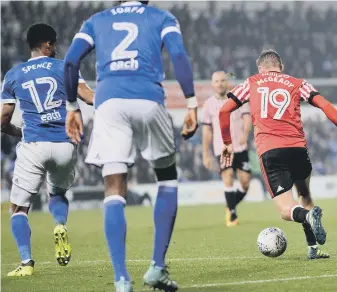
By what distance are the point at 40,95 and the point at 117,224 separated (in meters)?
2.76

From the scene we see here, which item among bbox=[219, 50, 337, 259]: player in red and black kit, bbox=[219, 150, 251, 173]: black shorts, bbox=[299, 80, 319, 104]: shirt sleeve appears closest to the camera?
bbox=[299, 80, 319, 104]: shirt sleeve

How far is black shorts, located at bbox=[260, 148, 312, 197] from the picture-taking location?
7930mm

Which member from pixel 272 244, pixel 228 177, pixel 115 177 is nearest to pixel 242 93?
pixel 272 244

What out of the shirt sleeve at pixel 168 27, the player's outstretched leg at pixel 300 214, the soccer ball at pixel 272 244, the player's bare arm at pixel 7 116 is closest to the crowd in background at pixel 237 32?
the player's bare arm at pixel 7 116

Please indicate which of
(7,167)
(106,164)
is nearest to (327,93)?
(7,167)

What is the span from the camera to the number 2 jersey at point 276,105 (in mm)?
7941

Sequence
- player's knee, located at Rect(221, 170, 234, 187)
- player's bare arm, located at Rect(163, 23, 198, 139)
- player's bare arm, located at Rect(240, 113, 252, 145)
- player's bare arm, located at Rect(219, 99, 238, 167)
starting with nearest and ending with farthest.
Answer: player's bare arm, located at Rect(163, 23, 198, 139) < player's bare arm, located at Rect(219, 99, 238, 167) < player's bare arm, located at Rect(240, 113, 252, 145) < player's knee, located at Rect(221, 170, 234, 187)

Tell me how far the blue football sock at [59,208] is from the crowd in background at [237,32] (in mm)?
20825

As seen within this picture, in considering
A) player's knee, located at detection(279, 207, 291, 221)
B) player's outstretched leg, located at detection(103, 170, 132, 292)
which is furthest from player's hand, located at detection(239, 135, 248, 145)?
player's outstretched leg, located at detection(103, 170, 132, 292)

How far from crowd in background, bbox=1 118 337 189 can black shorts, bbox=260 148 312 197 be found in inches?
700

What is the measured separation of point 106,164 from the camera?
564 centimetres

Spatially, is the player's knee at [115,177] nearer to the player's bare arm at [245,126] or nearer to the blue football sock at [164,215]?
the blue football sock at [164,215]

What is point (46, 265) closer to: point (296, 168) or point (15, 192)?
point (15, 192)

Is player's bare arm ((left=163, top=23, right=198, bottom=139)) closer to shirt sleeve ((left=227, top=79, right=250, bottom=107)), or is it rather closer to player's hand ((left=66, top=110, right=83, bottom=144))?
player's hand ((left=66, top=110, right=83, bottom=144))
